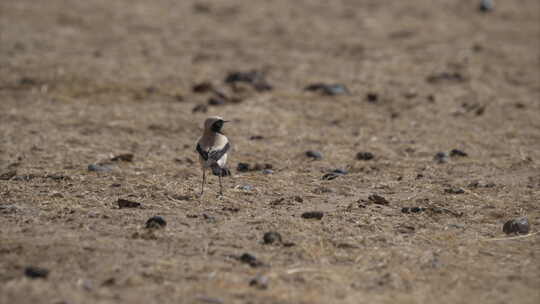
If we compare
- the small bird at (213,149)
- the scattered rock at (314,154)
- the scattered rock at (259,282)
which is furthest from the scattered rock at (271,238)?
the scattered rock at (314,154)

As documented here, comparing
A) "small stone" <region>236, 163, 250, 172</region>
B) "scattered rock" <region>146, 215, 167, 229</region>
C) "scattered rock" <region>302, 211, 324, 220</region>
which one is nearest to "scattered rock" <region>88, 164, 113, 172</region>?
"small stone" <region>236, 163, 250, 172</region>

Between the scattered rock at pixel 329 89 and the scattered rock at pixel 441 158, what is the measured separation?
3.34m

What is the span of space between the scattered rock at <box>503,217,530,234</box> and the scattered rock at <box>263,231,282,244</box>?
227 centimetres

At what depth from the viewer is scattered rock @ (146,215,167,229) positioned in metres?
7.09

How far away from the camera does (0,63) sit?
14.0 metres

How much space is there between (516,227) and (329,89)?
20.9 feet

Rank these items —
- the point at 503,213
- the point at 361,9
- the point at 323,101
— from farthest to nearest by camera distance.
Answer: the point at 361,9 < the point at 323,101 < the point at 503,213

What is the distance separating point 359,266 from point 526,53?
1091 cm

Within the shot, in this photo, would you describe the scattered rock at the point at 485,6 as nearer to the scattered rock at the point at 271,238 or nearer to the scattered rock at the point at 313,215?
the scattered rock at the point at 313,215

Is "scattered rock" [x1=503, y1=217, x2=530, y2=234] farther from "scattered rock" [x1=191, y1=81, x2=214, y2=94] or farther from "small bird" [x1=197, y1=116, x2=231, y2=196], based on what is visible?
"scattered rock" [x1=191, y1=81, x2=214, y2=94]

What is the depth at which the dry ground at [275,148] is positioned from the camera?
6.15m

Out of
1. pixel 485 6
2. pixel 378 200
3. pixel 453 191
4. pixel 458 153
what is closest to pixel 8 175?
pixel 378 200

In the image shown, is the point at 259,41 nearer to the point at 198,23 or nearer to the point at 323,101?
the point at 198,23

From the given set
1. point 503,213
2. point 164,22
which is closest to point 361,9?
point 164,22
